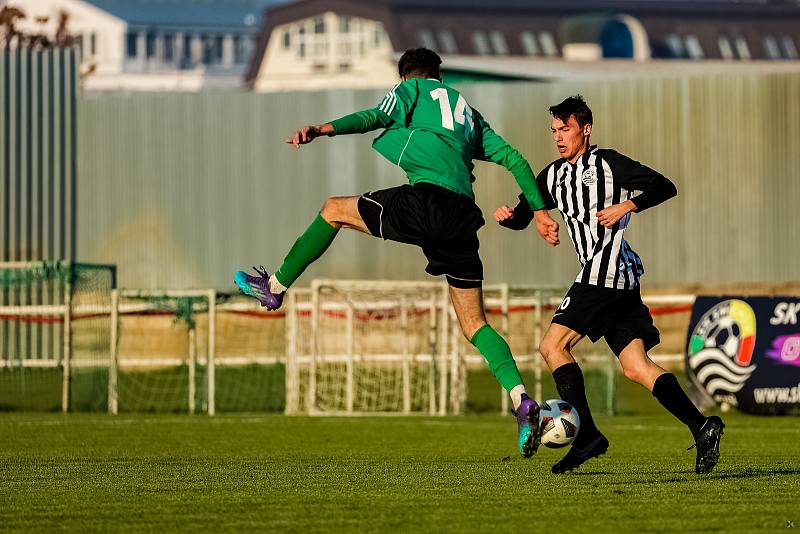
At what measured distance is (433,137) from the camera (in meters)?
10.4

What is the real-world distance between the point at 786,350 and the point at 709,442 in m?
9.79

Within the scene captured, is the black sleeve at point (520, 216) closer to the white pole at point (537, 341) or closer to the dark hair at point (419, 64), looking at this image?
the dark hair at point (419, 64)

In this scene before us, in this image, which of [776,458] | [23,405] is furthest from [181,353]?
[776,458]

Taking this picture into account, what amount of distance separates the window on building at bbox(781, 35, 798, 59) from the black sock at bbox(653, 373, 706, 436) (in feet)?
239

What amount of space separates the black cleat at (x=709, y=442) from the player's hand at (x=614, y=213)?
1288mm

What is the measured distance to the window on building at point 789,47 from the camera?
8162 centimetres

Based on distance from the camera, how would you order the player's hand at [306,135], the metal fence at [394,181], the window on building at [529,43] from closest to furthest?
1. the player's hand at [306,135]
2. the metal fence at [394,181]
3. the window on building at [529,43]

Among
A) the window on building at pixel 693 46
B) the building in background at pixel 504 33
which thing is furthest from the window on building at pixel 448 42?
the window on building at pixel 693 46

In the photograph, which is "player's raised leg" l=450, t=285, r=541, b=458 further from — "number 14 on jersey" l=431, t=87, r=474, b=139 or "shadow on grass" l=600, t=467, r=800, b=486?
"number 14 on jersey" l=431, t=87, r=474, b=139

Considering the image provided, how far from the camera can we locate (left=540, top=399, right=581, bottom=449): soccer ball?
1038cm

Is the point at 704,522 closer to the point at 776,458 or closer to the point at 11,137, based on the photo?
the point at 776,458

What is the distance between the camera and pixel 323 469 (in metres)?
11.9

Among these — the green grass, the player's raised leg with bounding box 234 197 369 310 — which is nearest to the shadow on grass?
the green grass

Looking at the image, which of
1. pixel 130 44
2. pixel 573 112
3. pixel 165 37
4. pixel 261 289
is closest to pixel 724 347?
pixel 573 112
